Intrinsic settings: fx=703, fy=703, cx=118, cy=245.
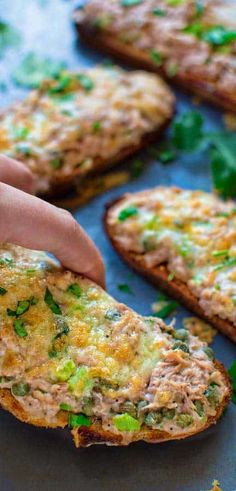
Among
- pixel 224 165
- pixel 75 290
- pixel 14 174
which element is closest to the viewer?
pixel 75 290

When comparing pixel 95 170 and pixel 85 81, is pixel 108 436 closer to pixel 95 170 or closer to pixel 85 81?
pixel 95 170

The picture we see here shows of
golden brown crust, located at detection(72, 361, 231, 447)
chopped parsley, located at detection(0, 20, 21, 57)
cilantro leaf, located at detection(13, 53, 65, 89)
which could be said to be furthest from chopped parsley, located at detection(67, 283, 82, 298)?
chopped parsley, located at detection(0, 20, 21, 57)

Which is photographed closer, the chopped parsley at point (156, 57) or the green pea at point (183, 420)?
the green pea at point (183, 420)

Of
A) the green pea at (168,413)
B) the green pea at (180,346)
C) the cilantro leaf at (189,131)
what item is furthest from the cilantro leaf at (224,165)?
the green pea at (168,413)

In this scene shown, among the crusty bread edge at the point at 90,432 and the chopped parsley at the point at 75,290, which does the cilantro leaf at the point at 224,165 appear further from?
the crusty bread edge at the point at 90,432

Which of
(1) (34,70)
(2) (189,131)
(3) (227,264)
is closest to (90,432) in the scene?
(3) (227,264)

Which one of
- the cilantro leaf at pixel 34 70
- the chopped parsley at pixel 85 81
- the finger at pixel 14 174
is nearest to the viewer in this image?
the finger at pixel 14 174
